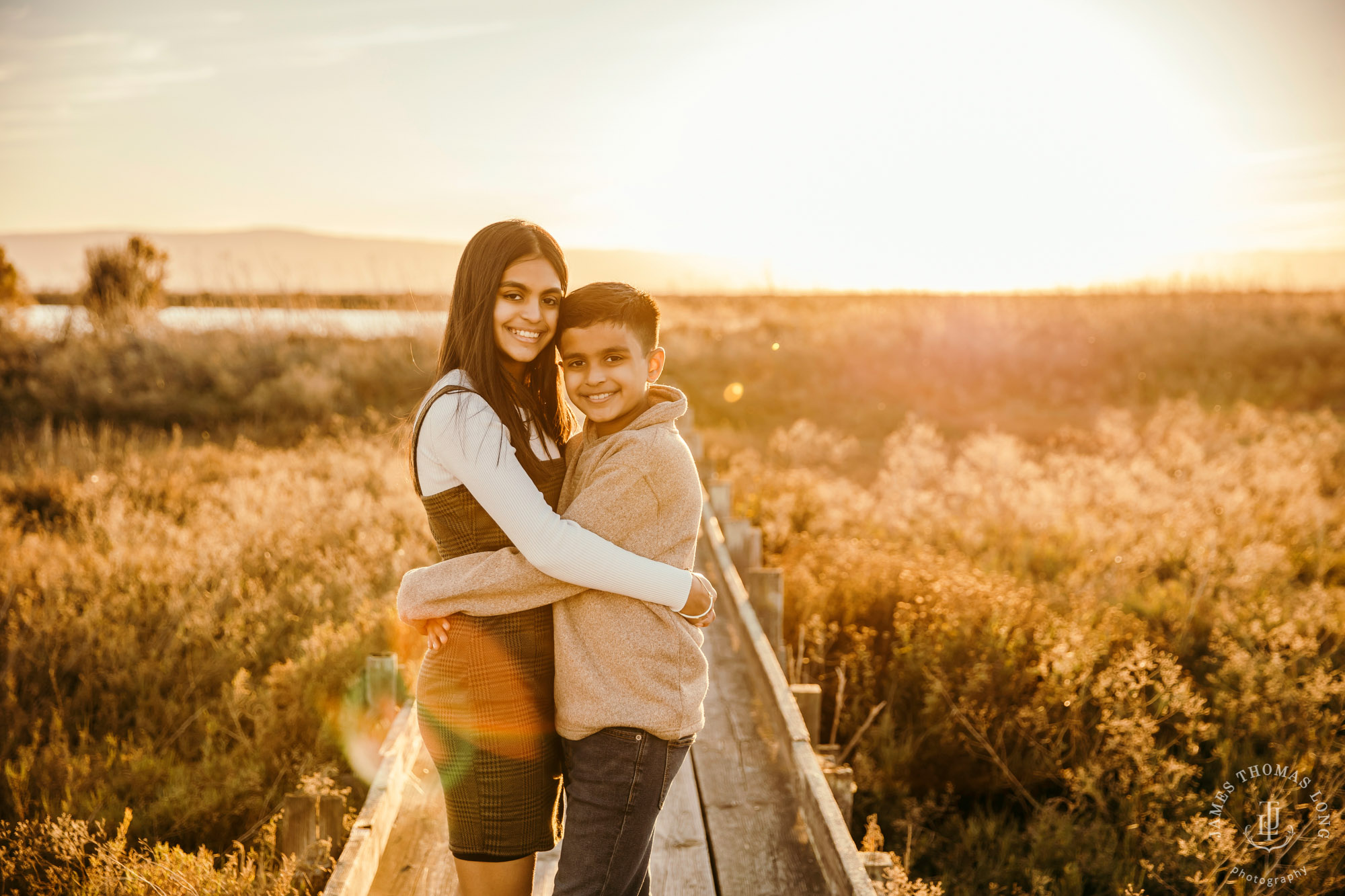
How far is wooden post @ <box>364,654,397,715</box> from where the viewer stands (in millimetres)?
4109

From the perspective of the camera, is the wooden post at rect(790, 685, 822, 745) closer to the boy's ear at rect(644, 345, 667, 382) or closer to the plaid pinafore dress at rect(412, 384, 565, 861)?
the plaid pinafore dress at rect(412, 384, 565, 861)

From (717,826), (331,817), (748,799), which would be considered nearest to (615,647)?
(717,826)

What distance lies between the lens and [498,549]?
187 cm

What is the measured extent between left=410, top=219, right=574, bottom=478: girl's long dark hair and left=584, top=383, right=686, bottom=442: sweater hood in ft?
0.45

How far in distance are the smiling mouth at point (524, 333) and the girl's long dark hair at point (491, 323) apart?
5 cm

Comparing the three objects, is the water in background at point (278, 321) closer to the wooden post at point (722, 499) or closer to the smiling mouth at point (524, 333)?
the wooden post at point (722, 499)

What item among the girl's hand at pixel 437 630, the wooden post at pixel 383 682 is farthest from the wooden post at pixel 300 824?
the girl's hand at pixel 437 630

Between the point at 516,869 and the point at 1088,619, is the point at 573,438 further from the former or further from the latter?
the point at 1088,619

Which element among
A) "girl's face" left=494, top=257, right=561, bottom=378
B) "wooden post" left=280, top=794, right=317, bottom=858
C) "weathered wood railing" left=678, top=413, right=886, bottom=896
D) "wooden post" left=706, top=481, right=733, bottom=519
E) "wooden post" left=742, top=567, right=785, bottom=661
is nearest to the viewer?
"girl's face" left=494, top=257, right=561, bottom=378

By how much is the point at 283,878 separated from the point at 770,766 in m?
2.06

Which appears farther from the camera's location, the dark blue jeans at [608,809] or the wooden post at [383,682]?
the wooden post at [383,682]

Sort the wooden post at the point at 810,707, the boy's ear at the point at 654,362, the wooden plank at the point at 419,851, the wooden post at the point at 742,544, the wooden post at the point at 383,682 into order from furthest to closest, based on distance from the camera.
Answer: the wooden post at the point at 742,544 → the wooden post at the point at 383,682 → the wooden post at the point at 810,707 → the wooden plank at the point at 419,851 → the boy's ear at the point at 654,362

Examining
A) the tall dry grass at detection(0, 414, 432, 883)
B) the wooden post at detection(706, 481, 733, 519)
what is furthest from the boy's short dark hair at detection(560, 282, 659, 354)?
the wooden post at detection(706, 481, 733, 519)

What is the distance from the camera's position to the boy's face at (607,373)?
1944mm
